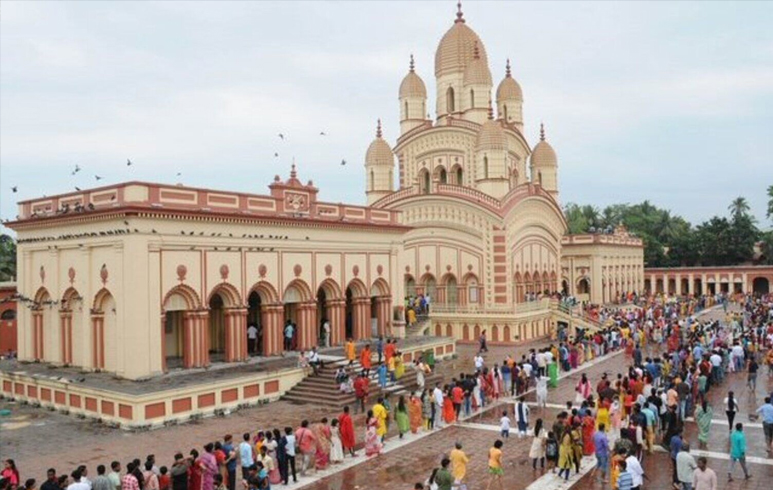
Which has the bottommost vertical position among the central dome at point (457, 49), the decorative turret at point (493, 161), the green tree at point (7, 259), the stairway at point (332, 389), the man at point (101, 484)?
the stairway at point (332, 389)

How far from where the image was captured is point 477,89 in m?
40.2

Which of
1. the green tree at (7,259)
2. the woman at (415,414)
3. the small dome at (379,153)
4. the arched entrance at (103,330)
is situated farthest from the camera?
the small dome at (379,153)

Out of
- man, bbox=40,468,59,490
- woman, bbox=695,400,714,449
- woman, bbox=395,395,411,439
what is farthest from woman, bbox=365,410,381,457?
woman, bbox=695,400,714,449

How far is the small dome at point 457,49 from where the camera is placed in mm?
42188

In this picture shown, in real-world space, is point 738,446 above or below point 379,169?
below

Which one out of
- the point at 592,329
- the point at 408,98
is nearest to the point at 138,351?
the point at 592,329

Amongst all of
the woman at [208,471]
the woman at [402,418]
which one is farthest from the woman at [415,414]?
the woman at [208,471]

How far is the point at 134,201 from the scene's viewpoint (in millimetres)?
20156

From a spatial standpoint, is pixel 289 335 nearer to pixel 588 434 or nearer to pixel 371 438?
pixel 371 438

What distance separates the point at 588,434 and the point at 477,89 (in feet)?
94.9

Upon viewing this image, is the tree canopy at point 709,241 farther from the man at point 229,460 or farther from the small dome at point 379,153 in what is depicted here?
the man at point 229,460

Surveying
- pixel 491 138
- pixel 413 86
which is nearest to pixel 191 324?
pixel 491 138

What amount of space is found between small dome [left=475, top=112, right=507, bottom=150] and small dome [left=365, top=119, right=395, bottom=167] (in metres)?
7.45

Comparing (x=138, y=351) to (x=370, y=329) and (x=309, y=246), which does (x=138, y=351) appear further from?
(x=370, y=329)
